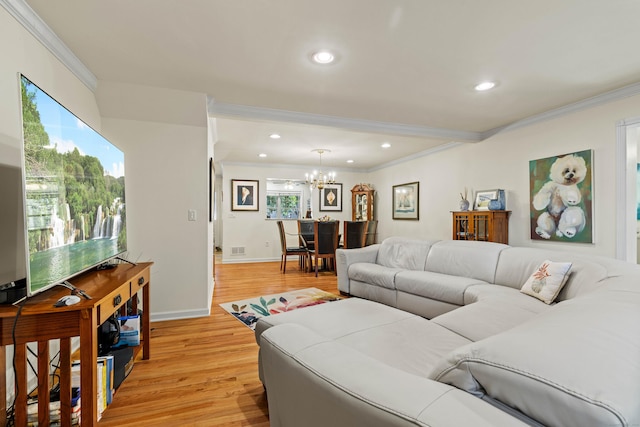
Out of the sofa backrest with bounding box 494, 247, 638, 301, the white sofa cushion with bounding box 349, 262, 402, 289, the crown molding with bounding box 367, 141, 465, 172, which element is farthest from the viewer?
the crown molding with bounding box 367, 141, 465, 172

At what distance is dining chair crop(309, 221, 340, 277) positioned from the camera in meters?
5.59

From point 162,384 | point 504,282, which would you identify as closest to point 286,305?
point 162,384

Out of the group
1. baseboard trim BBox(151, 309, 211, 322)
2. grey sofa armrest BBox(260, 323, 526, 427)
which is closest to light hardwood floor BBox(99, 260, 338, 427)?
baseboard trim BBox(151, 309, 211, 322)

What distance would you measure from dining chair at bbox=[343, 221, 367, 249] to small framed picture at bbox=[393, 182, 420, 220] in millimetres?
1250

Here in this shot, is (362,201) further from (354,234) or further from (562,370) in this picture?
(562,370)

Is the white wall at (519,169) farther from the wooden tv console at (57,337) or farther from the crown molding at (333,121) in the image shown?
the wooden tv console at (57,337)

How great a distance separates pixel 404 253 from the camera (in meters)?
3.95

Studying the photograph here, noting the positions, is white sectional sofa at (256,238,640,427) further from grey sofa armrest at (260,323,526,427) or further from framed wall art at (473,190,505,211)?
framed wall art at (473,190,505,211)

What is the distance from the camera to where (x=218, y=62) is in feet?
8.13

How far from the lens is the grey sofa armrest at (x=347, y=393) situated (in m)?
0.61

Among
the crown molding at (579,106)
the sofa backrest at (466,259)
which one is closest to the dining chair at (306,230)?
the sofa backrest at (466,259)

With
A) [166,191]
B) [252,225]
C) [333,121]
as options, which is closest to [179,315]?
[166,191]

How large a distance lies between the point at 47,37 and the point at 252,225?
544 cm

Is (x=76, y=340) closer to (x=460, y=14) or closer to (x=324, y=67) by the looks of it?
(x=324, y=67)
